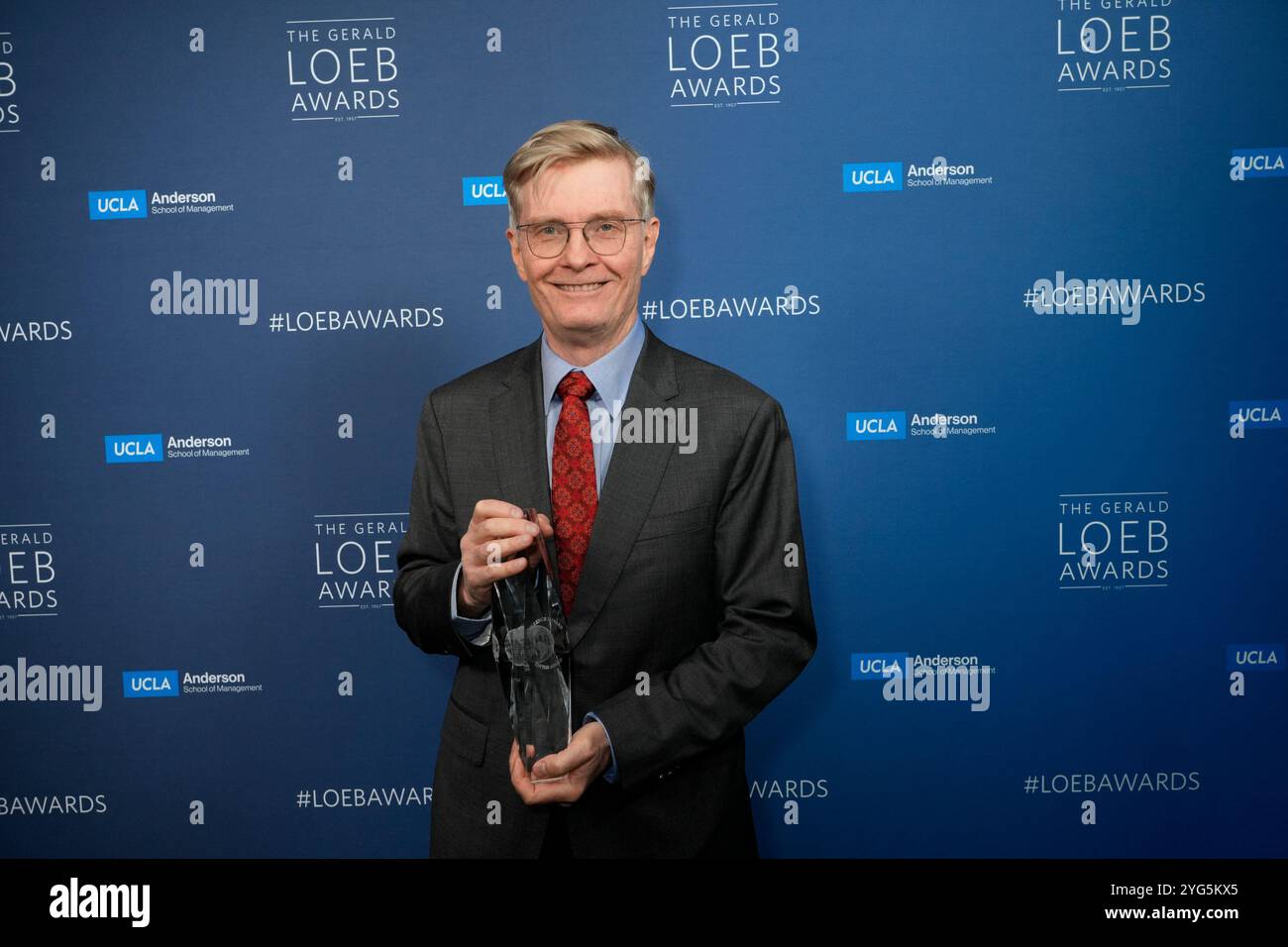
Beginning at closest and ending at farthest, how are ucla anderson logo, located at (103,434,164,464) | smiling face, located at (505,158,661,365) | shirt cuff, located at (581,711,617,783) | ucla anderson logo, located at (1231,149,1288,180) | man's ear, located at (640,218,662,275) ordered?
1. shirt cuff, located at (581,711,617,783)
2. smiling face, located at (505,158,661,365)
3. man's ear, located at (640,218,662,275)
4. ucla anderson logo, located at (1231,149,1288,180)
5. ucla anderson logo, located at (103,434,164,464)

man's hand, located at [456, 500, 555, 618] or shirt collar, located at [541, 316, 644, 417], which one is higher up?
shirt collar, located at [541, 316, 644, 417]

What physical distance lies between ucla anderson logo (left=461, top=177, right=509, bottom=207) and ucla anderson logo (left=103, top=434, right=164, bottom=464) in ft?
3.84

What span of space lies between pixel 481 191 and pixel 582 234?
91 centimetres

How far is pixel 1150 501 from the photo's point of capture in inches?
106

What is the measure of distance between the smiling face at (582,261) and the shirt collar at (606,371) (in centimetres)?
3

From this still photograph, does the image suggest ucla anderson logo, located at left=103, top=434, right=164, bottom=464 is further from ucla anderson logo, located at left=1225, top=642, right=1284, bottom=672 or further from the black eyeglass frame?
ucla anderson logo, located at left=1225, top=642, right=1284, bottom=672

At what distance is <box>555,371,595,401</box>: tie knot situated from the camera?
195cm

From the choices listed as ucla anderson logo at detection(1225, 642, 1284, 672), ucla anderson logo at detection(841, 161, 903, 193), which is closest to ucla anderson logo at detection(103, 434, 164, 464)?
ucla anderson logo at detection(841, 161, 903, 193)

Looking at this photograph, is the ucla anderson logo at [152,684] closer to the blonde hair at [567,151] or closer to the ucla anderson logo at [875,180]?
the blonde hair at [567,151]

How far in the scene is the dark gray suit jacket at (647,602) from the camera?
1835 millimetres

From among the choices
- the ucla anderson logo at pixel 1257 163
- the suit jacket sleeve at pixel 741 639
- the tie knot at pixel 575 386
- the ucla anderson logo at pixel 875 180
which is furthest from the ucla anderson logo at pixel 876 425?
the ucla anderson logo at pixel 1257 163

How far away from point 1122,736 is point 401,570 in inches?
84.8

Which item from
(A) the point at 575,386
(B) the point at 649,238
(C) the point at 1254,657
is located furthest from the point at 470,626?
(C) the point at 1254,657
